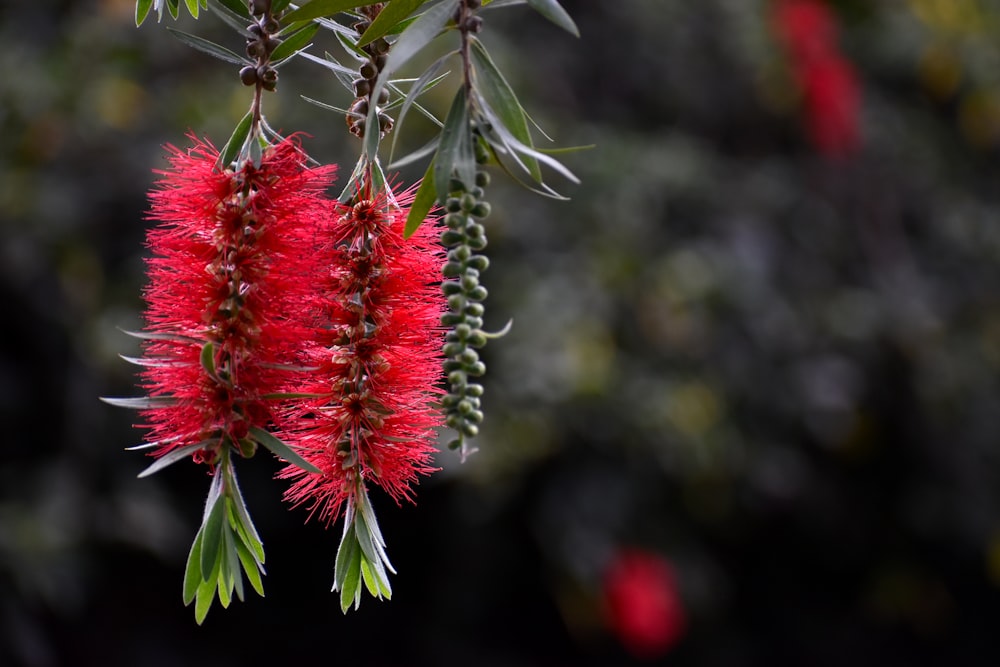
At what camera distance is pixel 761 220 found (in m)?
4.29

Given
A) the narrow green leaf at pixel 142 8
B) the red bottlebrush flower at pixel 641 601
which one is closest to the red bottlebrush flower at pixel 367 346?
the narrow green leaf at pixel 142 8

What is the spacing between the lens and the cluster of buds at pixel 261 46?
0.89m

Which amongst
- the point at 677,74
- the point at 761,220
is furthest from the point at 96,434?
the point at 677,74

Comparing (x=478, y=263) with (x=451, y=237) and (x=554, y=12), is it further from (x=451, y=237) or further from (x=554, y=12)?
(x=554, y=12)

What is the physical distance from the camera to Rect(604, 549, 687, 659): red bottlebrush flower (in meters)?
3.32

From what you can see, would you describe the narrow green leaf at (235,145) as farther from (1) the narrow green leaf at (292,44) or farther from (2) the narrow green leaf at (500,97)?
(2) the narrow green leaf at (500,97)

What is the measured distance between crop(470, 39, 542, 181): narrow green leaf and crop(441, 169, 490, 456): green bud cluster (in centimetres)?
5

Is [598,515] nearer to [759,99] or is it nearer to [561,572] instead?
[561,572]

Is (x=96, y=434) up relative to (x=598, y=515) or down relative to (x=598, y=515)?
down

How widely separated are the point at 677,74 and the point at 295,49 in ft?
13.6

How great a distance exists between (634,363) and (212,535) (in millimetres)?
2815

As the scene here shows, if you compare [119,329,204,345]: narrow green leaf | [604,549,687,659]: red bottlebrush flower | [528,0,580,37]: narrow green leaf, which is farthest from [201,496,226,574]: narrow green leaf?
[604,549,687,659]: red bottlebrush flower

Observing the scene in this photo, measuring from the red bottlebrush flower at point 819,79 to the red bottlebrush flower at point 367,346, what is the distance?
3866mm

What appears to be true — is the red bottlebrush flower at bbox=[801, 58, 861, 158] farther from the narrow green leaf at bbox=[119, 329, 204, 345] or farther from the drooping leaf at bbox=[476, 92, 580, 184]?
the narrow green leaf at bbox=[119, 329, 204, 345]
